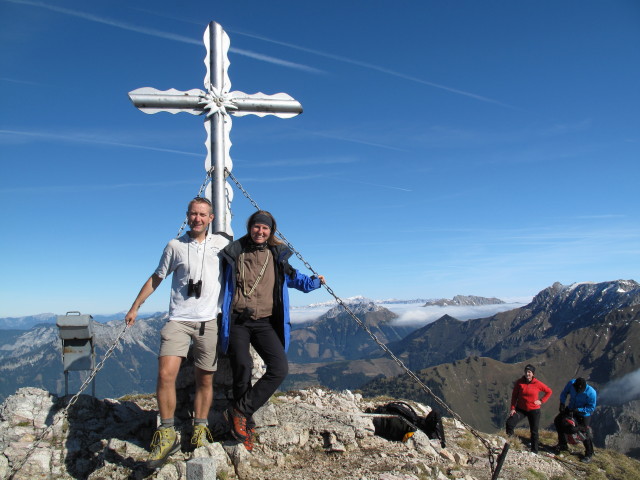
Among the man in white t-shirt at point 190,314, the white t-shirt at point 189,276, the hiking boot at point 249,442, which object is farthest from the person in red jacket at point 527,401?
the white t-shirt at point 189,276

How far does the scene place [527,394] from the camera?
564 inches

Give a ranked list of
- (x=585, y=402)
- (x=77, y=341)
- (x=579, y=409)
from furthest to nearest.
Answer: (x=585, y=402), (x=579, y=409), (x=77, y=341)

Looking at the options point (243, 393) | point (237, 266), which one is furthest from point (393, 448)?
point (237, 266)

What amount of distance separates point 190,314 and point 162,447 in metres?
2.14

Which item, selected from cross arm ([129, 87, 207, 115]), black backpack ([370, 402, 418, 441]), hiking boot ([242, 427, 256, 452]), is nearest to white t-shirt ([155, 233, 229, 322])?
hiking boot ([242, 427, 256, 452])

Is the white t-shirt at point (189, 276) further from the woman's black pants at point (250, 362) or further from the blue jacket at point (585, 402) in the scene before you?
the blue jacket at point (585, 402)

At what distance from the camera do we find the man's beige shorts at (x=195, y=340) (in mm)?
7480

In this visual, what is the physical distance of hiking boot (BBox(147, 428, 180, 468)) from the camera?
704 cm

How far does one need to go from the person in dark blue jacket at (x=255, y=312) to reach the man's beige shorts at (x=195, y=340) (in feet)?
0.69

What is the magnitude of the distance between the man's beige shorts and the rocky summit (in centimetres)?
145

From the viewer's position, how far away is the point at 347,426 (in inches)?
364

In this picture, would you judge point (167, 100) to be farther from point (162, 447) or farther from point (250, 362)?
point (162, 447)

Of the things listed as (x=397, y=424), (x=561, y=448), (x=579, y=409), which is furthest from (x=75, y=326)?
(x=579, y=409)

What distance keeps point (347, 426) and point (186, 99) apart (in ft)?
26.3
